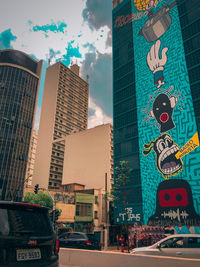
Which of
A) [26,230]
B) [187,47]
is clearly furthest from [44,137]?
[26,230]

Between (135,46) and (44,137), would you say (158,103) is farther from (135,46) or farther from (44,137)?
(44,137)

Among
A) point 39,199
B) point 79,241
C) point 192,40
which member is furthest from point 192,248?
point 192,40

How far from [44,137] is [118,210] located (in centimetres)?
5021

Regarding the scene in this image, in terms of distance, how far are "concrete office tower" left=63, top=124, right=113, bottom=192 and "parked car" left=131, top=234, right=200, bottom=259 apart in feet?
172

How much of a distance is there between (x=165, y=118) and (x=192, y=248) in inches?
1298

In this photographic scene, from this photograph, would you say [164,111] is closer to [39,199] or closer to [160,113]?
[160,113]

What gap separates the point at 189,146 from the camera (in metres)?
35.0

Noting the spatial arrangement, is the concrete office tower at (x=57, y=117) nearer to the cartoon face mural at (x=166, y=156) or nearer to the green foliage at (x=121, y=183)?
the green foliage at (x=121, y=183)

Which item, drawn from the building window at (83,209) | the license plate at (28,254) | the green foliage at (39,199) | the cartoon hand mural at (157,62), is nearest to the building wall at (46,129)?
the building window at (83,209)

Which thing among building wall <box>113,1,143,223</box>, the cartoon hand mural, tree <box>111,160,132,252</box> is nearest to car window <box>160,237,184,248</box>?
building wall <box>113,1,143,223</box>

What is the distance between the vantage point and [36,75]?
96.7 meters

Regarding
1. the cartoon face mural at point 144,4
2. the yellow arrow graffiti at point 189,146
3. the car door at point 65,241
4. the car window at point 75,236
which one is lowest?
the car door at point 65,241

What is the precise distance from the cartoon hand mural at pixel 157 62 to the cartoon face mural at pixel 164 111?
3212 millimetres

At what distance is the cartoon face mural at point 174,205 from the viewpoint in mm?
32531
